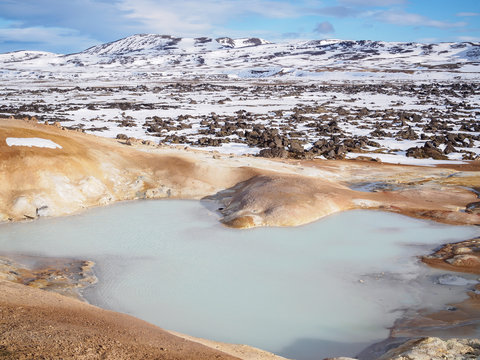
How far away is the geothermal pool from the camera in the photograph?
8.55 m

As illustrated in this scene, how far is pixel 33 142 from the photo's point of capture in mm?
15969

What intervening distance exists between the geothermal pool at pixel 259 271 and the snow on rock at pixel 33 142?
3175 mm

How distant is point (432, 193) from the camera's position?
16.6 meters

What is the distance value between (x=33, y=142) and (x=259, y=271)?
1000 centimetres

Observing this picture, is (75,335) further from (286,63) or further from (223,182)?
(286,63)

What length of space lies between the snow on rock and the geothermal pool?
318cm

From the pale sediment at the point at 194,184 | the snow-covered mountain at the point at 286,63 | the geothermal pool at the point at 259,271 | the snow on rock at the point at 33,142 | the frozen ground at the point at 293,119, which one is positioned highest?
the snow-covered mountain at the point at 286,63

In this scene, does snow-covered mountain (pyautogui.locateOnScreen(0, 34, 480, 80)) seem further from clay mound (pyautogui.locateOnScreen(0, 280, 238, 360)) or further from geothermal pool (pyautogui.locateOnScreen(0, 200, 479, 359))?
clay mound (pyautogui.locateOnScreen(0, 280, 238, 360))

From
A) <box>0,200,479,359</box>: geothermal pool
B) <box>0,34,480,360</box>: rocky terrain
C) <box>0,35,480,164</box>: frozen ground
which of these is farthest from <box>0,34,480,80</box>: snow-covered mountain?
<box>0,200,479,359</box>: geothermal pool

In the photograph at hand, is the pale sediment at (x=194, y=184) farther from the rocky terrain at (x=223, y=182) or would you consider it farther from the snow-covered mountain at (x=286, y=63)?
Result: the snow-covered mountain at (x=286, y=63)

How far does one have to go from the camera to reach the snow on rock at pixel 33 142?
51.5 ft

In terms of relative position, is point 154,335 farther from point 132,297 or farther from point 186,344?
point 132,297

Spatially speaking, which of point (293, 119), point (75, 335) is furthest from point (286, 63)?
point (75, 335)

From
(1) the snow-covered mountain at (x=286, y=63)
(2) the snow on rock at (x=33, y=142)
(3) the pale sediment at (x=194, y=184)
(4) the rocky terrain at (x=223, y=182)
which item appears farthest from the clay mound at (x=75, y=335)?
(1) the snow-covered mountain at (x=286, y=63)
